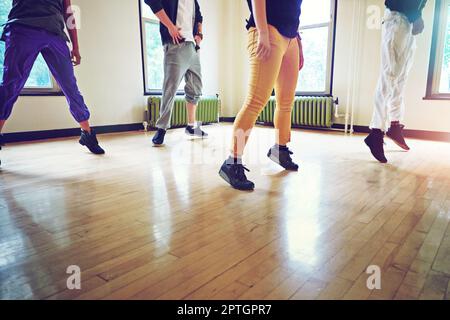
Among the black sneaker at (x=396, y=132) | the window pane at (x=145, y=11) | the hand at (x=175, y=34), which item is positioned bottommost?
the black sneaker at (x=396, y=132)

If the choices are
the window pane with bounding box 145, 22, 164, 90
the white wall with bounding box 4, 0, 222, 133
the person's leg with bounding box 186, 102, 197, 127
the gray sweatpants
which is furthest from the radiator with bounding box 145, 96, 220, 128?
the gray sweatpants

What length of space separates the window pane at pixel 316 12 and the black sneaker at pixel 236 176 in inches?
134

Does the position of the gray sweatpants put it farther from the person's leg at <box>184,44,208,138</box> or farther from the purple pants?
the purple pants

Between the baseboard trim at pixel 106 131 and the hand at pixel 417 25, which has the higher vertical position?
the hand at pixel 417 25

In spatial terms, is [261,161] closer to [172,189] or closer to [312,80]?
[172,189]

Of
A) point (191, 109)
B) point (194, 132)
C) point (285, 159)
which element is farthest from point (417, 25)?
point (194, 132)

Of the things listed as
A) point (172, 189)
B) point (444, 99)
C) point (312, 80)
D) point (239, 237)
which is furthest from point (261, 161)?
point (312, 80)

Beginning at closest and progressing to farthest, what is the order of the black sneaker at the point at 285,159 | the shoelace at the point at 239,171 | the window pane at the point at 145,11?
the shoelace at the point at 239,171 → the black sneaker at the point at 285,159 → the window pane at the point at 145,11

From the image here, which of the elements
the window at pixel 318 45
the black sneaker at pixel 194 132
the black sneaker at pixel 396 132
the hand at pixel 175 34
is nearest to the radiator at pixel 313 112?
the window at pixel 318 45

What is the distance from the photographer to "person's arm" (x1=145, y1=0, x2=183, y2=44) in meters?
2.33

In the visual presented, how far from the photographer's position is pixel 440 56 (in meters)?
3.26

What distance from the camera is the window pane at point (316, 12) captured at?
4129mm

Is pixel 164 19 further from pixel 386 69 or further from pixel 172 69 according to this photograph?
pixel 386 69

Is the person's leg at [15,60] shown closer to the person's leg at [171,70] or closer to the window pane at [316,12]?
the person's leg at [171,70]
